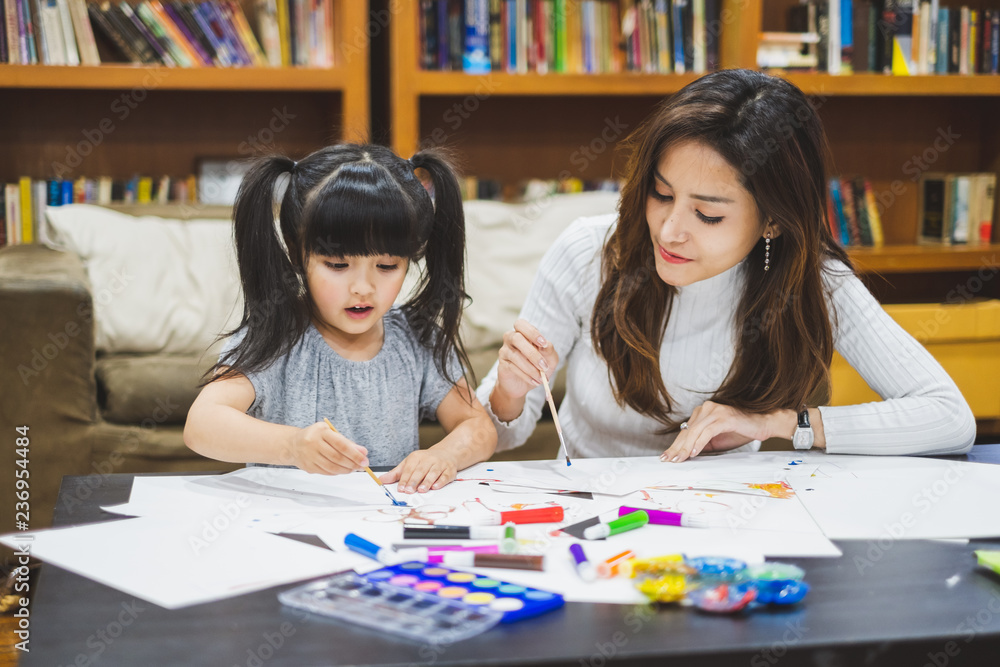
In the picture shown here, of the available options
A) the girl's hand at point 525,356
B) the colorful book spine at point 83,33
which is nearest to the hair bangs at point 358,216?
the girl's hand at point 525,356

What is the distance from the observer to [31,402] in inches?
79.3

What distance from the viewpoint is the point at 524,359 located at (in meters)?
1.23

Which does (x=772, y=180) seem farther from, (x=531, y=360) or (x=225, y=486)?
(x=225, y=486)

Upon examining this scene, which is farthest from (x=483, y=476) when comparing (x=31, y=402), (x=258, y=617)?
(x=31, y=402)

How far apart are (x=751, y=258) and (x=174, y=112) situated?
88.7 inches

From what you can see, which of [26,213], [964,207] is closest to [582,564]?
[26,213]

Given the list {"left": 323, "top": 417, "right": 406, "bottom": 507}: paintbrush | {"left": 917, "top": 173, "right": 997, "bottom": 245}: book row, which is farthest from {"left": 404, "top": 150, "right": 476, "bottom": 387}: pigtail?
{"left": 917, "top": 173, "right": 997, "bottom": 245}: book row

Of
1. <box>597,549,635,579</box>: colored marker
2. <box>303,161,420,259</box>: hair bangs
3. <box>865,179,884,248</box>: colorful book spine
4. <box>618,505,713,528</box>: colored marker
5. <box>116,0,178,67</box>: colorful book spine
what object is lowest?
<box>618,505,713,528</box>: colored marker

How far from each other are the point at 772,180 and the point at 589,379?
425 millimetres

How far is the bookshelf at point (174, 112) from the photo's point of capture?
271 centimetres

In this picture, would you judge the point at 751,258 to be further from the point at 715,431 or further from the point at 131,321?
the point at 131,321

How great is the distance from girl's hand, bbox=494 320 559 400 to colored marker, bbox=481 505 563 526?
11.3 inches

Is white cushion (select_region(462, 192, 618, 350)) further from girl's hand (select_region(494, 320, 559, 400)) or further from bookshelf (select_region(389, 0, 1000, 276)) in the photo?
girl's hand (select_region(494, 320, 559, 400))

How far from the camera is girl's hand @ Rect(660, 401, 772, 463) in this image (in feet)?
3.93
